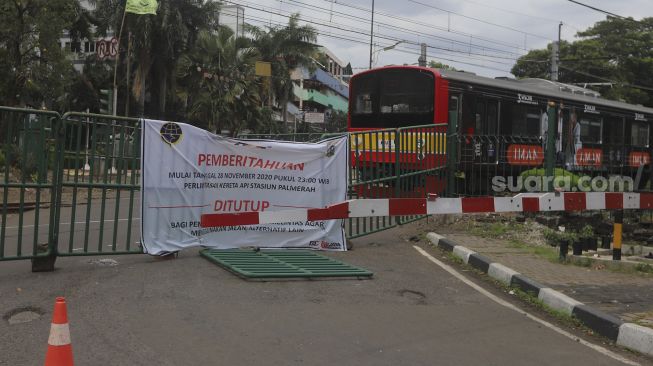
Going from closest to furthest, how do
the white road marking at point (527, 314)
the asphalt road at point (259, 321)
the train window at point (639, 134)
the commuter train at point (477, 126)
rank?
the asphalt road at point (259, 321)
the white road marking at point (527, 314)
the commuter train at point (477, 126)
the train window at point (639, 134)

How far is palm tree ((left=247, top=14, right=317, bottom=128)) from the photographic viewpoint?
43281 mm

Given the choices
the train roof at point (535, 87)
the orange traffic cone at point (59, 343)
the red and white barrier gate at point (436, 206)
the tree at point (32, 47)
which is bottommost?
the orange traffic cone at point (59, 343)

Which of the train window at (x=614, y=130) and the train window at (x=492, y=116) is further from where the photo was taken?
the train window at (x=614, y=130)

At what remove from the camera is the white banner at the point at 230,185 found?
7363 mm

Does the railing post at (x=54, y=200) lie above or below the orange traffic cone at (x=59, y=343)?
above

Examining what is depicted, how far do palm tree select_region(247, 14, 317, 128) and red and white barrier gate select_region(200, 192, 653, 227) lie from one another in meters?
36.4

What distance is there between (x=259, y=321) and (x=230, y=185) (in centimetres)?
318

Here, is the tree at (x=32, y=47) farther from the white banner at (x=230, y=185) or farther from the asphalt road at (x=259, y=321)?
the asphalt road at (x=259, y=321)

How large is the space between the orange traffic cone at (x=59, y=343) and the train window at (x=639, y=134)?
20.5m

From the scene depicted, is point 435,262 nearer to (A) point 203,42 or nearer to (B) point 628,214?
(B) point 628,214

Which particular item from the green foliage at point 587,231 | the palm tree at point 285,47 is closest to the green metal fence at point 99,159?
the green foliage at point 587,231

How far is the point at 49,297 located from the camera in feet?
18.2

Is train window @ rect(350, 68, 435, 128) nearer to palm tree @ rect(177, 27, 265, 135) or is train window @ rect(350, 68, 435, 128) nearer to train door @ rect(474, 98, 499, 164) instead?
train door @ rect(474, 98, 499, 164)

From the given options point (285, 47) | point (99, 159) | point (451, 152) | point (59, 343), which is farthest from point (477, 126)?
point (285, 47)
